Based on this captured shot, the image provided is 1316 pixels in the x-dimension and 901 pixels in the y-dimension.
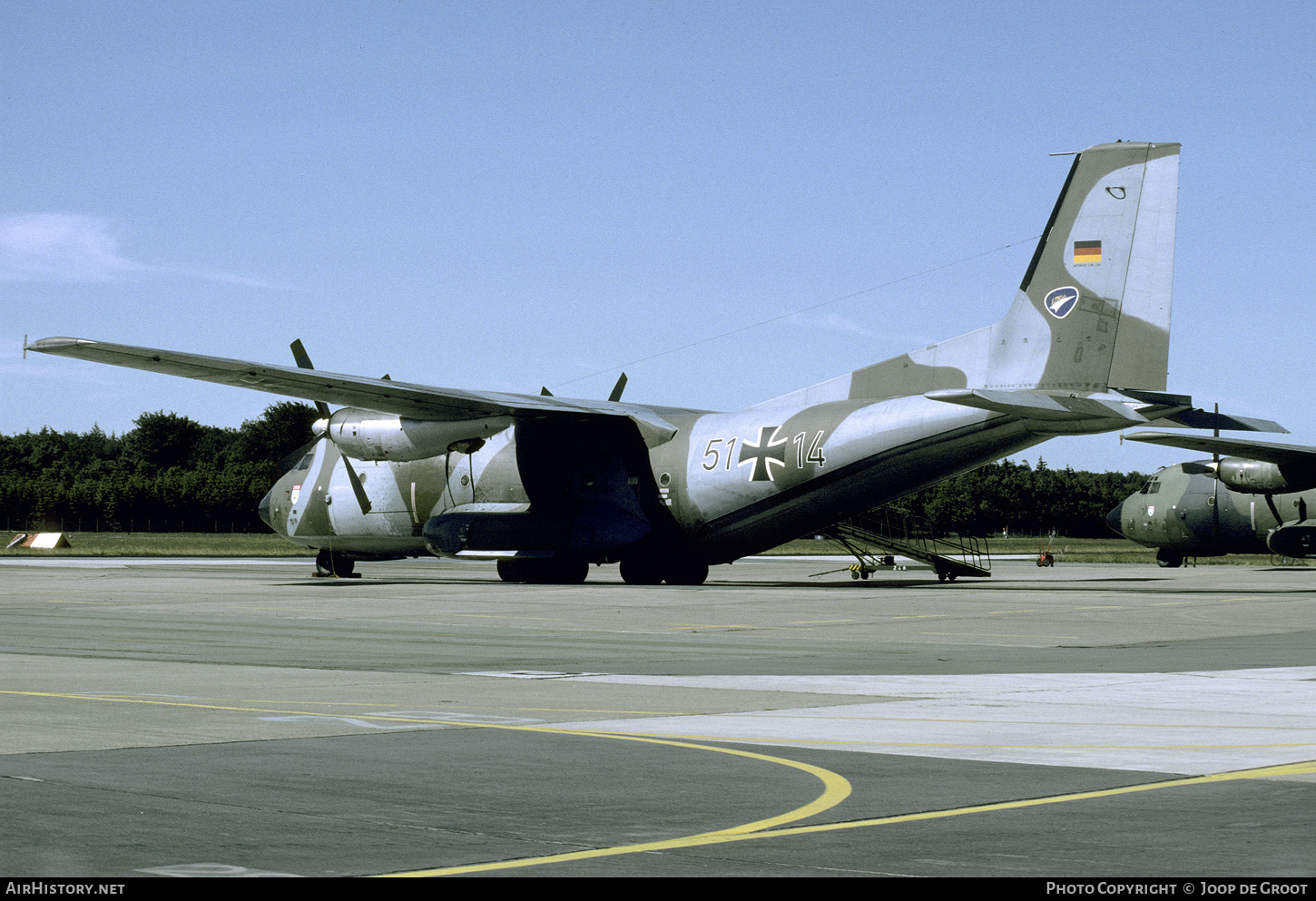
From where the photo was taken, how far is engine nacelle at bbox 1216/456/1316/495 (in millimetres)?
40594

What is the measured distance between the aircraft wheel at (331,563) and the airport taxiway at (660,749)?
1824 cm

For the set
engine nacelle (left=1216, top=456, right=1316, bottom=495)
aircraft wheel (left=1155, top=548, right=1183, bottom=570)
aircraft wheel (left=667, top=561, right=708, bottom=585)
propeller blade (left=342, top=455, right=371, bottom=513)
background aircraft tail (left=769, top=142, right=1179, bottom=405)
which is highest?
background aircraft tail (left=769, top=142, right=1179, bottom=405)

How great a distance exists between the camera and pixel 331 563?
128 feet

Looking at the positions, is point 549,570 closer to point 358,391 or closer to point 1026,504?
point 358,391

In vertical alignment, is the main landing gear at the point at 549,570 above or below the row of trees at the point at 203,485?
below

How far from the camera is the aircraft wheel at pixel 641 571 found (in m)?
33.6

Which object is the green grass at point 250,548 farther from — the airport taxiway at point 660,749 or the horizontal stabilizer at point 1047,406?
the airport taxiway at point 660,749

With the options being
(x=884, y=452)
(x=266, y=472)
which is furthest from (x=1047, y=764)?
(x=266, y=472)

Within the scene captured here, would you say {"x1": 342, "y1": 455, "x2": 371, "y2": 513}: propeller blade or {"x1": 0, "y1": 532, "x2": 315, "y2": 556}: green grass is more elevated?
{"x1": 342, "y1": 455, "x2": 371, "y2": 513}: propeller blade

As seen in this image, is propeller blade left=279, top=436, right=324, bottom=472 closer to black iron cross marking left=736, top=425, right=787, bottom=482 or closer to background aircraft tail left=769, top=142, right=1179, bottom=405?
black iron cross marking left=736, top=425, right=787, bottom=482

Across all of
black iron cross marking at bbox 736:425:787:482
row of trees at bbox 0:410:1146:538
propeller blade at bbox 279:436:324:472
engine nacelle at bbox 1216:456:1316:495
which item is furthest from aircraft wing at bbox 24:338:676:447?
row of trees at bbox 0:410:1146:538

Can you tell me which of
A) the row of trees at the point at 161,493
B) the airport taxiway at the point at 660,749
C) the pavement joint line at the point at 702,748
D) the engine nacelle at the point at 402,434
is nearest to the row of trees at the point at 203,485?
the row of trees at the point at 161,493

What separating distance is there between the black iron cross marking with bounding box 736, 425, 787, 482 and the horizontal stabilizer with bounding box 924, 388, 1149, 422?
434cm

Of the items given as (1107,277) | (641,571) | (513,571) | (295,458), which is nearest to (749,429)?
(641,571)
